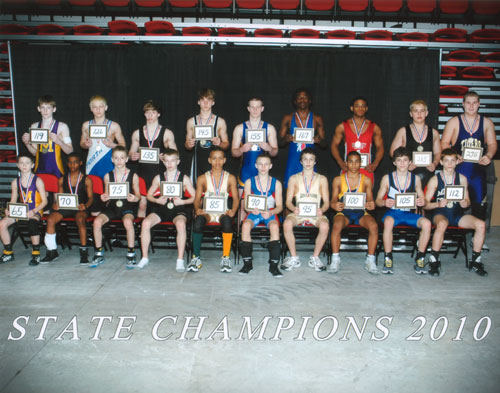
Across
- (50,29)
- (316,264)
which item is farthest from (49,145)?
(316,264)

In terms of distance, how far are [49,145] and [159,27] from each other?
2.98m

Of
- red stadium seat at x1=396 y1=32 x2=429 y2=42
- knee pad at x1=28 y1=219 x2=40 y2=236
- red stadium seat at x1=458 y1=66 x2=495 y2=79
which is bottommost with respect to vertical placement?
A: knee pad at x1=28 y1=219 x2=40 y2=236

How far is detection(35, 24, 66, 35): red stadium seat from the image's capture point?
709cm

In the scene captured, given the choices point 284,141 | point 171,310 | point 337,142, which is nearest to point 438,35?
point 337,142

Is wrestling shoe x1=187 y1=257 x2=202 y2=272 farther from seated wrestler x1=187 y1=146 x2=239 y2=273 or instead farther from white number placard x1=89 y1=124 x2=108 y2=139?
white number placard x1=89 y1=124 x2=108 y2=139

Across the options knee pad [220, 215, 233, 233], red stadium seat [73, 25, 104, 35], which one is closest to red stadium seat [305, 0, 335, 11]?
red stadium seat [73, 25, 104, 35]

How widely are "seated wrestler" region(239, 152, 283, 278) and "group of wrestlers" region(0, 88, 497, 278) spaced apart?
0.01 meters

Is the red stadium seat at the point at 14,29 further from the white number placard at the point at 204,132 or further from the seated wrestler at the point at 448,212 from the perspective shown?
the seated wrestler at the point at 448,212

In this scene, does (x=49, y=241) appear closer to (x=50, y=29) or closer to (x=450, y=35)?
(x=50, y=29)

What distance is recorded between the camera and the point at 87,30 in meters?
7.28

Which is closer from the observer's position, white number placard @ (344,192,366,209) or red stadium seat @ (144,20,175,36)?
white number placard @ (344,192,366,209)

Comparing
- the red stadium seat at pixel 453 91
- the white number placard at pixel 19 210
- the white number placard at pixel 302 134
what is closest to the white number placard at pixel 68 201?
the white number placard at pixel 19 210

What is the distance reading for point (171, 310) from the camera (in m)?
3.60

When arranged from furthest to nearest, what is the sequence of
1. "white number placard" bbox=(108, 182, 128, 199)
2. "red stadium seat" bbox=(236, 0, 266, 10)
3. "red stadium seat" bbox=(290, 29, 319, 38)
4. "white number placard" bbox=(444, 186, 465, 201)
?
"red stadium seat" bbox=(236, 0, 266, 10) → "red stadium seat" bbox=(290, 29, 319, 38) → "white number placard" bbox=(108, 182, 128, 199) → "white number placard" bbox=(444, 186, 465, 201)
